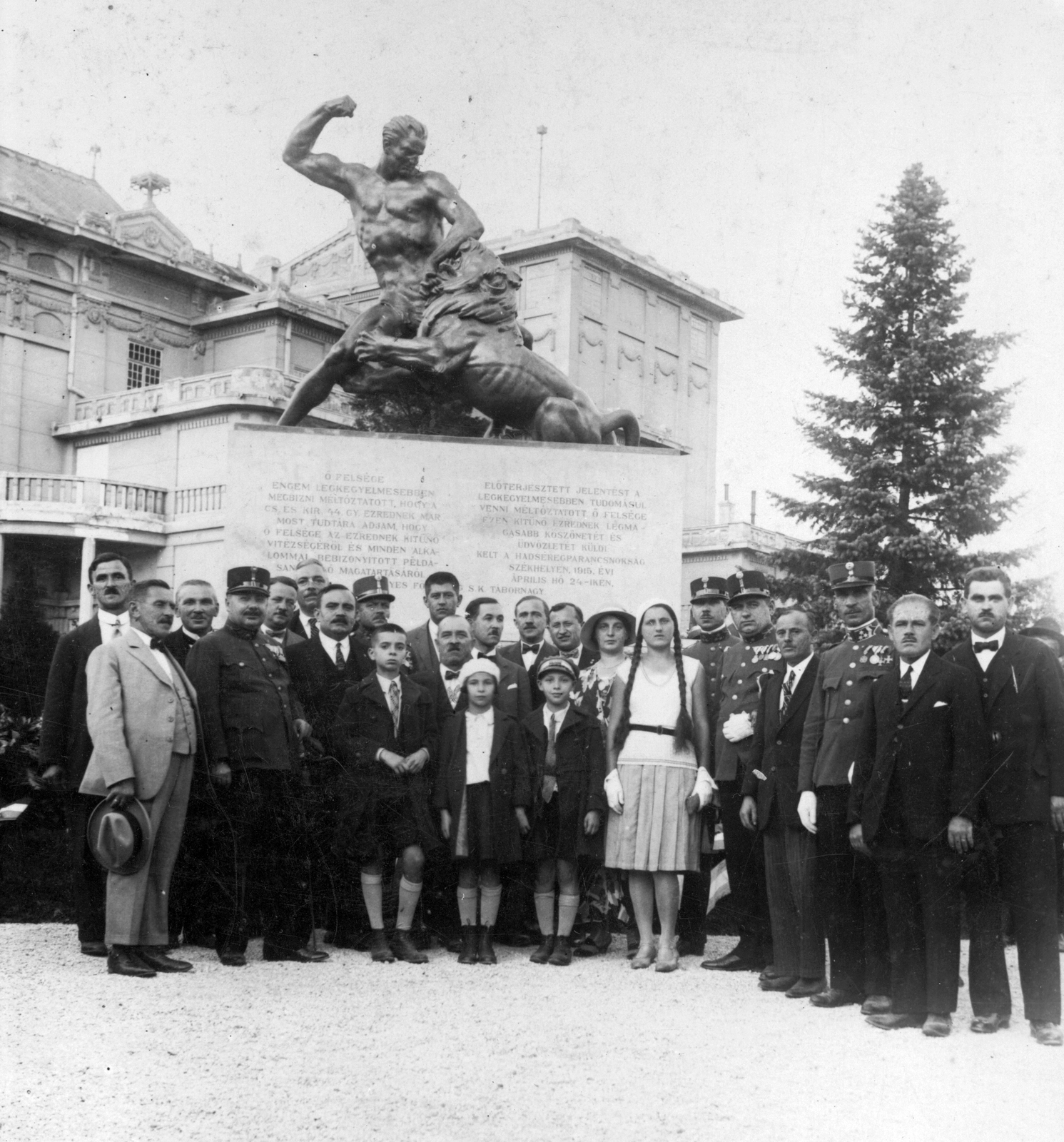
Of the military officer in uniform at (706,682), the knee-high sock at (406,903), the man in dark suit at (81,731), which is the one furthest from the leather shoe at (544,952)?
the man in dark suit at (81,731)

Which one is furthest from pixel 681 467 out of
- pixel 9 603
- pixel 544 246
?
pixel 544 246

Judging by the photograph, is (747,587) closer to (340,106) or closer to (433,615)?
(433,615)

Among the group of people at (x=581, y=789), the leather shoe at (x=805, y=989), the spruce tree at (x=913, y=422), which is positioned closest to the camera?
the group of people at (x=581, y=789)

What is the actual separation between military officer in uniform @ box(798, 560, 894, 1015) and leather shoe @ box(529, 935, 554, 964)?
1363mm

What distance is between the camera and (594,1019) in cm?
538

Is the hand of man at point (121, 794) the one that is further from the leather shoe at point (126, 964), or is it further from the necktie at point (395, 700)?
the necktie at point (395, 700)

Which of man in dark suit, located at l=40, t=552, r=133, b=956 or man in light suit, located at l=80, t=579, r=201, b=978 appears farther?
man in dark suit, located at l=40, t=552, r=133, b=956

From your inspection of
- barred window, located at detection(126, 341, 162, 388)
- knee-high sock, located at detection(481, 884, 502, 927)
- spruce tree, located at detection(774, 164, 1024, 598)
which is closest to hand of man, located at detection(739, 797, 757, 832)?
knee-high sock, located at detection(481, 884, 502, 927)

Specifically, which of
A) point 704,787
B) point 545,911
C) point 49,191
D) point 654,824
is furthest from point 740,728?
point 49,191

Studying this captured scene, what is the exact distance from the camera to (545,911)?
6.81 meters

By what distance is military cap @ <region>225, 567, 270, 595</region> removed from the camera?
6.77m

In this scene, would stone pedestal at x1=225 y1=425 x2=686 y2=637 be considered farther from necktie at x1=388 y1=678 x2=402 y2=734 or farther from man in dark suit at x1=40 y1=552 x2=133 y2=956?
man in dark suit at x1=40 y1=552 x2=133 y2=956

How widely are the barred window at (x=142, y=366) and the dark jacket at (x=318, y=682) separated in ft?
107

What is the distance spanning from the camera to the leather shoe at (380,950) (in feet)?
21.3
